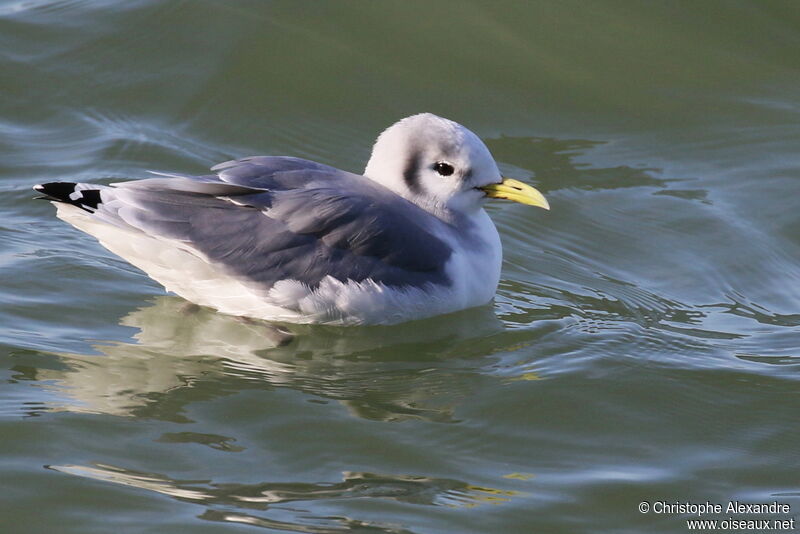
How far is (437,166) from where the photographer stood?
24.6 ft

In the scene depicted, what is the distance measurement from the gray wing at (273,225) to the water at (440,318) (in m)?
0.41

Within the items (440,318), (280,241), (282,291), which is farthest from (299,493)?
(440,318)

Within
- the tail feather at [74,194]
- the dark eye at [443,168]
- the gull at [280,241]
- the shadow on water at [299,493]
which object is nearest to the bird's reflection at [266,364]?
the gull at [280,241]

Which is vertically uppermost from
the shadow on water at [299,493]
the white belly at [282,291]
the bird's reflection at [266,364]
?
the white belly at [282,291]

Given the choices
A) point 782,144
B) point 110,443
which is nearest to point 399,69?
point 782,144

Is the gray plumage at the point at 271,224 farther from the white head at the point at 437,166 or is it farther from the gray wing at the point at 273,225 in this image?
the white head at the point at 437,166

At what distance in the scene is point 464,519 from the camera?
17.5 ft

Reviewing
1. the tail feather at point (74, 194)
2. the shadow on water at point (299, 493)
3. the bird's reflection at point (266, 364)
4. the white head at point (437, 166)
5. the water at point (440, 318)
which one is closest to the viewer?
the shadow on water at point (299, 493)

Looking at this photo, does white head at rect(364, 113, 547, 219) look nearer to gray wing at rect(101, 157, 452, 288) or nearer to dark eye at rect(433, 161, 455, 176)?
dark eye at rect(433, 161, 455, 176)

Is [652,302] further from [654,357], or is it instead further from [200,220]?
[200,220]

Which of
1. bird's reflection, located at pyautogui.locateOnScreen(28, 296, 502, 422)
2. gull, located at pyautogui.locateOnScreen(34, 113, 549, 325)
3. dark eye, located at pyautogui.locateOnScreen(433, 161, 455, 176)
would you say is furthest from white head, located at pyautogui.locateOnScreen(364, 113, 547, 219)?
bird's reflection, located at pyautogui.locateOnScreen(28, 296, 502, 422)

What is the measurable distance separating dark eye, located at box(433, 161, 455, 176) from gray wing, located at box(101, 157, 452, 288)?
1.65 feet

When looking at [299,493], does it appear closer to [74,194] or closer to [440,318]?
[440,318]

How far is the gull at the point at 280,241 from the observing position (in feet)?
23.0
